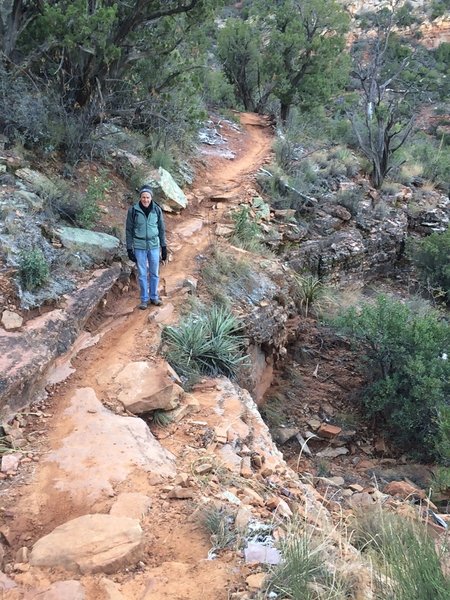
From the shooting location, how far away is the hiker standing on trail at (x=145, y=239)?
679 cm

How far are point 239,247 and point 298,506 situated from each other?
5.83m

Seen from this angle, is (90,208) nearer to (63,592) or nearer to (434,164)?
(63,592)

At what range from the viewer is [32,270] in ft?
19.9

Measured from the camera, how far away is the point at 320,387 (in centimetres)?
883

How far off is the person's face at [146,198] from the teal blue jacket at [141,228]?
0.07m

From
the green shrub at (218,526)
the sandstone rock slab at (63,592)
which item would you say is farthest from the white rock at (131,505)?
the sandstone rock slab at (63,592)

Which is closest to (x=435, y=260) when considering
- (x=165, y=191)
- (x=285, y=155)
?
(x=285, y=155)

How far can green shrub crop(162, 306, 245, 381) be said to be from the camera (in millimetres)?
6062

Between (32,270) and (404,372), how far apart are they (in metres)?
5.35

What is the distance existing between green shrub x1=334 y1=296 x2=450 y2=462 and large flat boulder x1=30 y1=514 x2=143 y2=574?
15.3ft

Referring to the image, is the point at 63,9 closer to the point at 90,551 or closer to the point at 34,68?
the point at 34,68

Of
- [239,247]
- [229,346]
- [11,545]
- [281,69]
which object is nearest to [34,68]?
[239,247]

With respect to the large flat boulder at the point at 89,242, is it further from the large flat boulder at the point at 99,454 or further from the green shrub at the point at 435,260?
the green shrub at the point at 435,260

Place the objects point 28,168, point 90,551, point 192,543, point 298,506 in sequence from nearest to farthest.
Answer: point 90,551 < point 192,543 < point 298,506 < point 28,168
